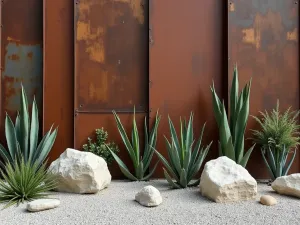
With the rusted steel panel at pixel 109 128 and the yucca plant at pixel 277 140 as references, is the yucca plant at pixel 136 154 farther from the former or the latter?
the yucca plant at pixel 277 140

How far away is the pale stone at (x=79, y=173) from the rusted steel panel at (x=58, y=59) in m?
1.12

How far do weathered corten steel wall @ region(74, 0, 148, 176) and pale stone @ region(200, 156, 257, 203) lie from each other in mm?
1639

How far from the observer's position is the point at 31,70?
5215 millimetres

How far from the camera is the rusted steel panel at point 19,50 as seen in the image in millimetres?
5180

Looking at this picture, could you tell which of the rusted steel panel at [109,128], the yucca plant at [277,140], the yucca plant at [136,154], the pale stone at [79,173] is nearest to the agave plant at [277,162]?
the yucca plant at [277,140]

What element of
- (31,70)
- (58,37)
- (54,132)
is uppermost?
(58,37)

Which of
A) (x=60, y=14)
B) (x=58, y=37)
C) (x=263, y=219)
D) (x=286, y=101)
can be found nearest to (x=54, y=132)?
(x=58, y=37)

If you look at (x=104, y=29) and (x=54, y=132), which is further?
(x=104, y=29)

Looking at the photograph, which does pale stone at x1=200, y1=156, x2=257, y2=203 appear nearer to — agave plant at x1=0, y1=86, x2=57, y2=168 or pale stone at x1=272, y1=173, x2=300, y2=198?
pale stone at x1=272, y1=173, x2=300, y2=198

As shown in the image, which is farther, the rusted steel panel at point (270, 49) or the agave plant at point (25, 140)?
the rusted steel panel at point (270, 49)

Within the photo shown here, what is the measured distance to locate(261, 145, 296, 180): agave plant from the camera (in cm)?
468

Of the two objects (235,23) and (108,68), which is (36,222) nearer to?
(108,68)

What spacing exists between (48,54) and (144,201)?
9.08 feet

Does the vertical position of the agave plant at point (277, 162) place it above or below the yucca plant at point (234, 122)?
Result: below
